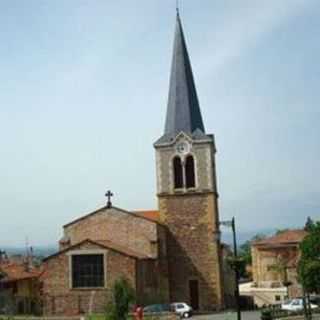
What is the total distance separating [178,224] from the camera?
58.5 m

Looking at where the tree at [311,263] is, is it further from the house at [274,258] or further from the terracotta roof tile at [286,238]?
the terracotta roof tile at [286,238]

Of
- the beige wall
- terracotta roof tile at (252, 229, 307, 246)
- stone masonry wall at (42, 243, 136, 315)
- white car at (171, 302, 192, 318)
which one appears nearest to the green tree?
white car at (171, 302, 192, 318)

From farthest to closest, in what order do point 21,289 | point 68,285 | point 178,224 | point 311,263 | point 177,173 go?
point 177,173, point 178,224, point 21,289, point 68,285, point 311,263

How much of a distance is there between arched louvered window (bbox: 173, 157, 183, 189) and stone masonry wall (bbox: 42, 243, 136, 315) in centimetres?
1028

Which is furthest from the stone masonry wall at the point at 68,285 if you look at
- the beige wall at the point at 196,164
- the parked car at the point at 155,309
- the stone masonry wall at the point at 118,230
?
the beige wall at the point at 196,164

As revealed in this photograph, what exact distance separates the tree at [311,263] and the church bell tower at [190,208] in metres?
8.84

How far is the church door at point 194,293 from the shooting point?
2274 inches

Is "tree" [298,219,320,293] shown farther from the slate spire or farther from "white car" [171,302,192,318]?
the slate spire

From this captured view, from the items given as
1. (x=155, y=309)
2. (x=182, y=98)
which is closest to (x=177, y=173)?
(x=182, y=98)

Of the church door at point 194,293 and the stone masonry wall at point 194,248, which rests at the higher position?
the stone masonry wall at point 194,248

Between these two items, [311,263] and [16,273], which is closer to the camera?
[311,263]

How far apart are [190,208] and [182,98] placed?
966 cm

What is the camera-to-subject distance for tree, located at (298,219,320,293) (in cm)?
4675

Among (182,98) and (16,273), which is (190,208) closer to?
(182,98)
